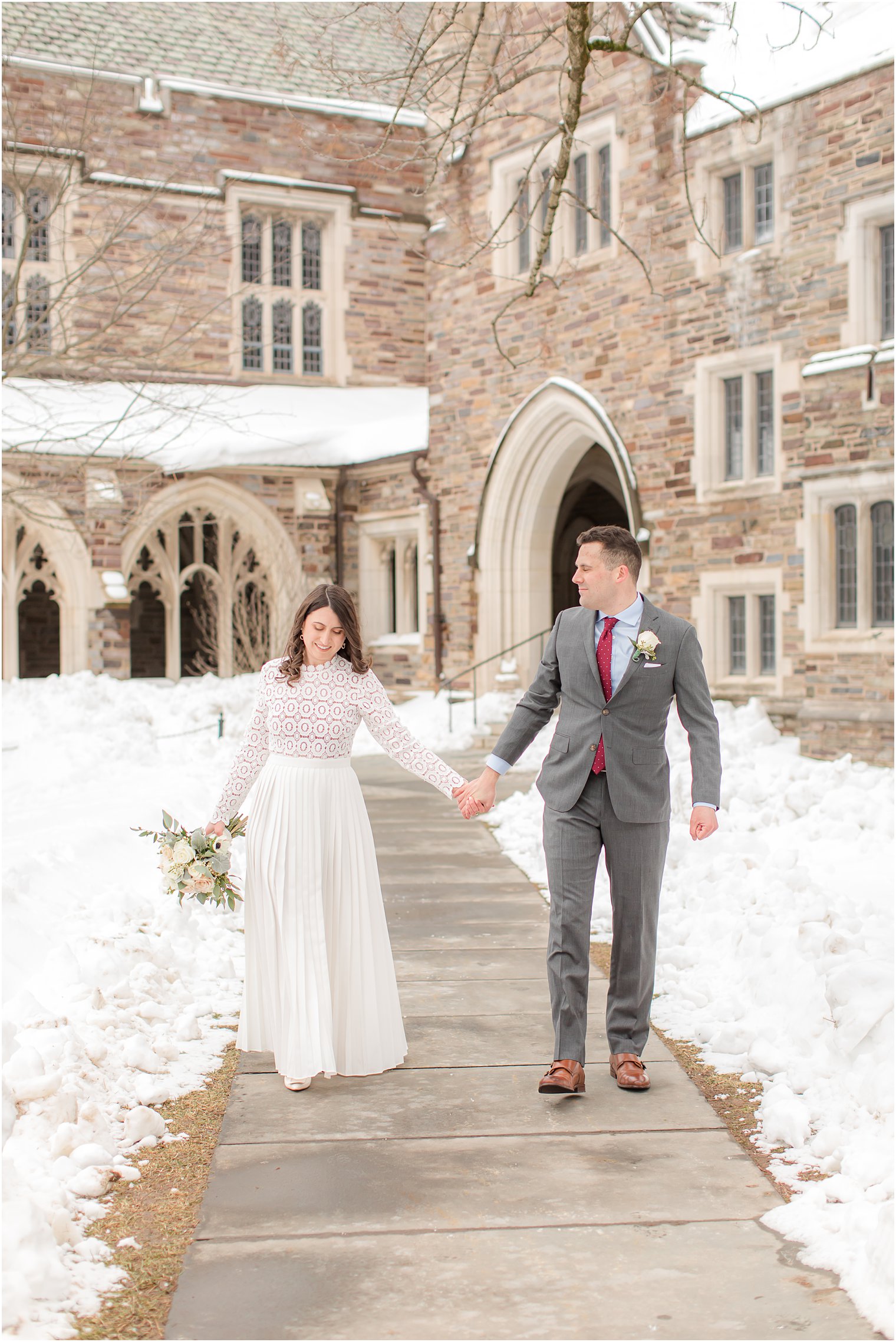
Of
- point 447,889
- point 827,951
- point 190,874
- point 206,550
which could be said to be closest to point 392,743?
point 190,874

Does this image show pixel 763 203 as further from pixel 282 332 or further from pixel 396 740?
pixel 396 740

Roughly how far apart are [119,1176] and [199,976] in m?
1.95

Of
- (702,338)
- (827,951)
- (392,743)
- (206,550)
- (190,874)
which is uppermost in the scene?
(702,338)

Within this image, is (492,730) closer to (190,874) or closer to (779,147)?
(779,147)

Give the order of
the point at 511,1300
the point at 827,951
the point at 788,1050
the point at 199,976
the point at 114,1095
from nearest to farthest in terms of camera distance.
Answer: the point at 511,1300 < the point at 114,1095 < the point at 788,1050 < the point at 827,951 < the point at 199,976

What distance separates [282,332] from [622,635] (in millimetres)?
17350

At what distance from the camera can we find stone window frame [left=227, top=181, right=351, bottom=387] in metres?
19.9

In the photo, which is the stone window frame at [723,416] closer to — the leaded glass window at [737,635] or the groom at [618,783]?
the leaded glass window at [737,635]

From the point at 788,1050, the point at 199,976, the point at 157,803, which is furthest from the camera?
the point at 157,803

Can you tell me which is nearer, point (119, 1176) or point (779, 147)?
point (119, 1176)

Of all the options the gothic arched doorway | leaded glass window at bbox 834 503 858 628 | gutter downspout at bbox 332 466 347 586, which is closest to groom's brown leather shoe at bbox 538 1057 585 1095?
leaded glass window at bbox 834 503 858 628

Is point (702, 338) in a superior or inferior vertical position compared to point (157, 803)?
superior

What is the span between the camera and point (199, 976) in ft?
18.1

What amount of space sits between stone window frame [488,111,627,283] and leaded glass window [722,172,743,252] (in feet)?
4.41
